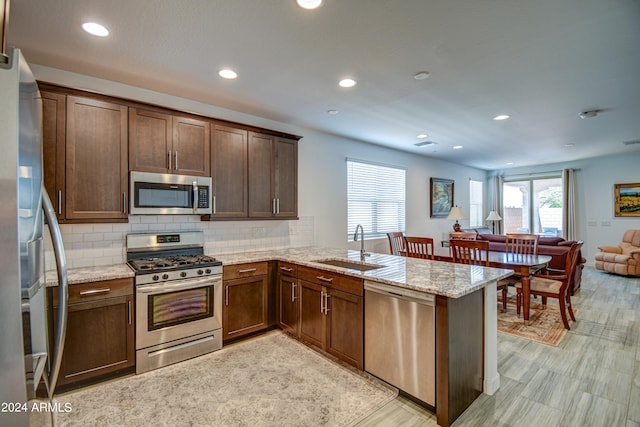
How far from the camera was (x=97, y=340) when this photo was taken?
2.40 m

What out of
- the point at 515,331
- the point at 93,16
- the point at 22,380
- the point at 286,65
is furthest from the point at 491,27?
the point at 515,331

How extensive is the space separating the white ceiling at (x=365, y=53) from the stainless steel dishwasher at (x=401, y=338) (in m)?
1.85

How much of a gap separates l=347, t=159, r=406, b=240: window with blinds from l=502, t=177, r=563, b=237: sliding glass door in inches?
183

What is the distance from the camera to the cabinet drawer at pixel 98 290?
2293 mm

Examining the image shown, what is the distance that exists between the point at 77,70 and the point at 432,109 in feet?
12.1

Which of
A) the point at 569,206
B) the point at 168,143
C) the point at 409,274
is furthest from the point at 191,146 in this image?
the point at 569,206

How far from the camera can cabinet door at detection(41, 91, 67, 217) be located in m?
2.40

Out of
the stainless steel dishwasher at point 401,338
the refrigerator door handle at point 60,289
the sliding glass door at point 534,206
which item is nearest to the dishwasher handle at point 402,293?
the stainless steel dishwasher at point 401,338

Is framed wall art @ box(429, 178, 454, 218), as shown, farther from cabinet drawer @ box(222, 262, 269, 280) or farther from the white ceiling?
cabinet drawer @ box(222, 262, 269, 280)

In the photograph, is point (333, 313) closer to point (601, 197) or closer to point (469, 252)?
point (469, 252)

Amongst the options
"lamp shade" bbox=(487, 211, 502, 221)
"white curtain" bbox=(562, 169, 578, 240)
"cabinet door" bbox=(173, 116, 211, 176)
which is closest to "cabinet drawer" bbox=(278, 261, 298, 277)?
"cabinet door" bbox=(173, 116, 211, 176)

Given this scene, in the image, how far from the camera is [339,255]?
3.48 m

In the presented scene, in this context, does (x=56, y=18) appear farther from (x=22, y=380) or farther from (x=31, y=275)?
(x=22, y=380)

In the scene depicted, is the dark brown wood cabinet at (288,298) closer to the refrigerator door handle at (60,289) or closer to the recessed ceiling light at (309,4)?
the refrigerator door handle at (60,289)
